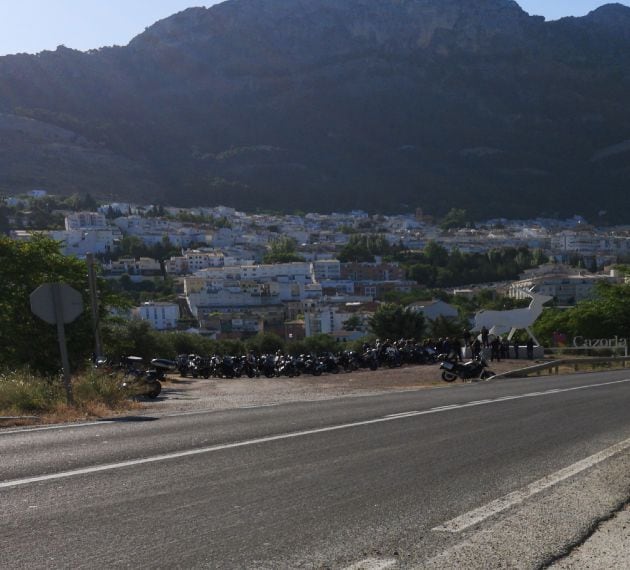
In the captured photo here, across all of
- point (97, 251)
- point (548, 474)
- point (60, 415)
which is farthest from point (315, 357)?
point (97, 251)

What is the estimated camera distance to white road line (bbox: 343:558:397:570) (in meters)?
5.11

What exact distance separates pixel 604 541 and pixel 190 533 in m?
2.58

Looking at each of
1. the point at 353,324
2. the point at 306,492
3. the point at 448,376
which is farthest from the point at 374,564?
the point at 353,324

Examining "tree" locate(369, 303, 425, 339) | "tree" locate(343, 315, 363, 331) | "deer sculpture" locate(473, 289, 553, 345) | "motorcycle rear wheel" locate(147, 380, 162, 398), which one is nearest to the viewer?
"motorcycle rear wheel" locate(147, 380, 162, 398)

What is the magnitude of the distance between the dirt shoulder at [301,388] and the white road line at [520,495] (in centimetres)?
860

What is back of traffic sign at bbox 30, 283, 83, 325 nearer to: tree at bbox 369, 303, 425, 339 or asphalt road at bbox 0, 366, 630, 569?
asphalt road at bbox 0, 366, 630, 569

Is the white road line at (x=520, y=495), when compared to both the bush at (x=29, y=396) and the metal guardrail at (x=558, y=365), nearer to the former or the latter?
the bush at (x=29, y=396)

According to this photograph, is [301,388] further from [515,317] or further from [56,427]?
[515,317]

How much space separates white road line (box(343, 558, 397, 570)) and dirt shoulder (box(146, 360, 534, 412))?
430 inches

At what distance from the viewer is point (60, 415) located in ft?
44.0

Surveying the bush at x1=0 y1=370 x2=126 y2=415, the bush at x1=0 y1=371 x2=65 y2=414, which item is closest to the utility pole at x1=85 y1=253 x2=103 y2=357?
the bush at x1=0 y1=370 x2=126 y2=415

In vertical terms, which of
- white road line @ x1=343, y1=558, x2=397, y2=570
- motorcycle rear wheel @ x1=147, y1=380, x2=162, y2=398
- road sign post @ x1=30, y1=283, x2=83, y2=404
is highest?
road sign post @ x1=30, y1=283, x2=83, y2=404

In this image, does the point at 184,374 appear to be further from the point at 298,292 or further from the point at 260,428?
the point at 298,292

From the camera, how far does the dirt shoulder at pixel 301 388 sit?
18672 millimetres
